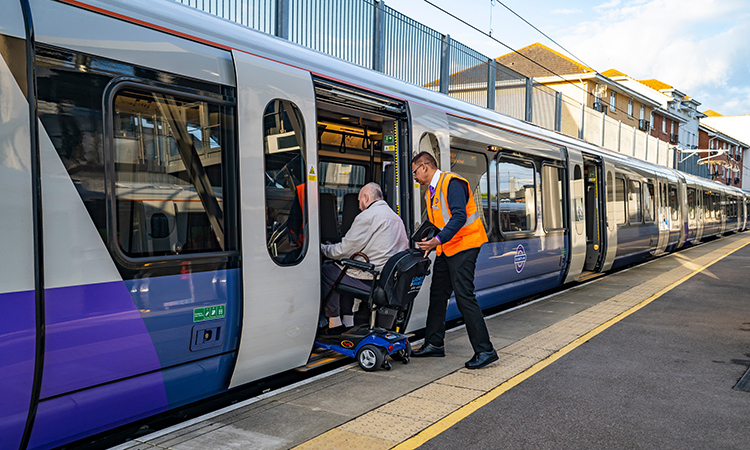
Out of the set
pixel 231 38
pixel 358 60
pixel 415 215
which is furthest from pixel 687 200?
pixel 231 38

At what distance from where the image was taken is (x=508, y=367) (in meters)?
4.95

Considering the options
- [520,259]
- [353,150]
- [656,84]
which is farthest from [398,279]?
[656,84]

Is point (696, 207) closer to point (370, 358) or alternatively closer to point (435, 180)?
point (435, 180)

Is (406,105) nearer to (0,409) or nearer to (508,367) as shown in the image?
(508,367)

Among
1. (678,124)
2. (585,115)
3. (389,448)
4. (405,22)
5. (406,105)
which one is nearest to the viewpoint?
(389,448)

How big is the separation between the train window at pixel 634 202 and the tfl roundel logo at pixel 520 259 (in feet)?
20.3

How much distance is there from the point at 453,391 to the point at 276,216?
186 cm

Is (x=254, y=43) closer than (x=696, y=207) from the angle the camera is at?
Yes

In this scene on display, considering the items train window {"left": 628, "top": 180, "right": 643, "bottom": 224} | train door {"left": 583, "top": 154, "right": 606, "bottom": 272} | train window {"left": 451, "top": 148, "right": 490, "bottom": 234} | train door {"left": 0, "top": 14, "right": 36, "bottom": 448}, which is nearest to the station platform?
train door {"left": 0, "top": 14, "right": 36, "bottom": 448}

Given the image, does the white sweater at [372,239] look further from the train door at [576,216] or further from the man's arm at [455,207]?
the train door at [576,216]

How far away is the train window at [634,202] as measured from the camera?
1307cm

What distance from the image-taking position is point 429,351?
525 cm

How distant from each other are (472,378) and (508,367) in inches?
18.5

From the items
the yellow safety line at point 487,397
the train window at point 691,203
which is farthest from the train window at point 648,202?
the yellow safety line at point 487,397
